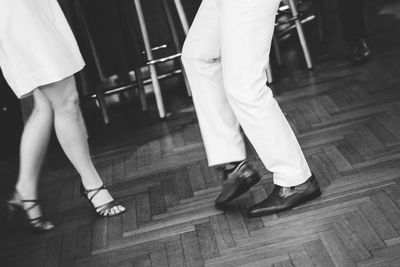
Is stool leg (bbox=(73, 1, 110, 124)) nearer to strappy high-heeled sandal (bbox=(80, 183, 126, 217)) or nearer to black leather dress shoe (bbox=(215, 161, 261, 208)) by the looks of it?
strappy high-heeled sandal (bbox=(80, 183, 126, 217))

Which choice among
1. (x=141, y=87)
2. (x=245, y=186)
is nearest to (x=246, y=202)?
(x=245, y=186)

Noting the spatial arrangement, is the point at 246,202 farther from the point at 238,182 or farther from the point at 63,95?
the point at 63,95

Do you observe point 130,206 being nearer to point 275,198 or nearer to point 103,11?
point 275,198

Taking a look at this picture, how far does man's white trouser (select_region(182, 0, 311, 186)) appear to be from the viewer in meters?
2.51

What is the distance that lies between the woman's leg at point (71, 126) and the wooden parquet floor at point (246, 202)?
0.21 metres

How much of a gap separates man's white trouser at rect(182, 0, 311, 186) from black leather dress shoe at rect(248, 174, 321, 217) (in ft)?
0.12

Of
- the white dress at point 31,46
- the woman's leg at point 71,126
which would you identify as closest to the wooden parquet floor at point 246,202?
the woman's leg at point 71,126

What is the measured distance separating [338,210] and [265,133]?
1.42ft

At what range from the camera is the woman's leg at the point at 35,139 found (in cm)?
301

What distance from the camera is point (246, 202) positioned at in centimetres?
296

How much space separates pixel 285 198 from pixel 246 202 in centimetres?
25

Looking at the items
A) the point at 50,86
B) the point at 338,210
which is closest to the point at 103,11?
the point at 50,86

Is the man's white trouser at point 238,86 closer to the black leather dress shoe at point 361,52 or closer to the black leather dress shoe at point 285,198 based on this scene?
the black leather dress shoe at point 285,198

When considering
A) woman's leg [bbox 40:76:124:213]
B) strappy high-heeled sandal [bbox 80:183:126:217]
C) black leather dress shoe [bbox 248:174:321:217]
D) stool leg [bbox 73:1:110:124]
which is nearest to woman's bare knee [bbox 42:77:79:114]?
woman's leg [bbox 40:76:124:213]
